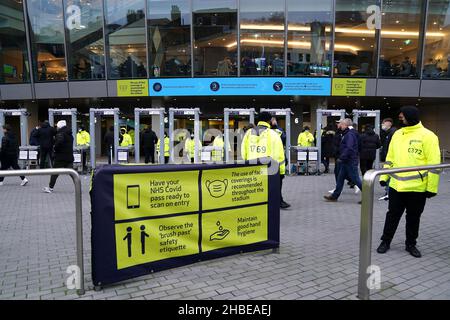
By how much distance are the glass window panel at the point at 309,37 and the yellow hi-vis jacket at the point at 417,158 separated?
16699mm

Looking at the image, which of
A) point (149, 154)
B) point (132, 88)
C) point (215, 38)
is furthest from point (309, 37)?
point (149, 154)

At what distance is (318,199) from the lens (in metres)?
9.01

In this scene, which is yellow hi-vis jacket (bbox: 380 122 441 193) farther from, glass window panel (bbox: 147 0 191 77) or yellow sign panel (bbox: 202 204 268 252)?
glass window panel (bbox: 147 0 191 77)

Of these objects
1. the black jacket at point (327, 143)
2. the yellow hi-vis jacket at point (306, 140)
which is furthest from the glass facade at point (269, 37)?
the black jacket at point (327, 143)

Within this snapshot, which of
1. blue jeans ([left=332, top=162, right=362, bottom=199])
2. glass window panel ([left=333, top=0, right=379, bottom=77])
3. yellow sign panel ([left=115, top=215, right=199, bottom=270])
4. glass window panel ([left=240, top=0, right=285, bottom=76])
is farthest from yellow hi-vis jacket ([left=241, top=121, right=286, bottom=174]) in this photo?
glass window panel ([left=333, top=0, right=379, bottom=77])

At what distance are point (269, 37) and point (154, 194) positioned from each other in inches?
747

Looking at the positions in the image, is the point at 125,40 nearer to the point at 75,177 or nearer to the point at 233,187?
the point at 233,187

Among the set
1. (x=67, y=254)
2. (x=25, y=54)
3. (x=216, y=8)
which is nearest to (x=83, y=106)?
(x=25, y=54)

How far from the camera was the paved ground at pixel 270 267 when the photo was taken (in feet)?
12.0

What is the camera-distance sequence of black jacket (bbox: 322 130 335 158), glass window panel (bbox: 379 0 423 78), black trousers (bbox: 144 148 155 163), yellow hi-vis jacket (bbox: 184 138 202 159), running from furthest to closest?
1. glass window panel (bbox: 379 0 423 78)
2. yellow hi-vis jacket (bbox: 184 138 202 159)
3. black trousers (bbox: 144 148 155 163)
4. black jacket (bbox: 322 130 335 158)

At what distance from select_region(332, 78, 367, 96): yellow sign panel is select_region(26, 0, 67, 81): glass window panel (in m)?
16.7

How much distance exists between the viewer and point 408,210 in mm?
4754

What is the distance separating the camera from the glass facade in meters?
20.7

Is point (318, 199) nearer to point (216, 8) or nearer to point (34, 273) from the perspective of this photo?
point (34, 273)
